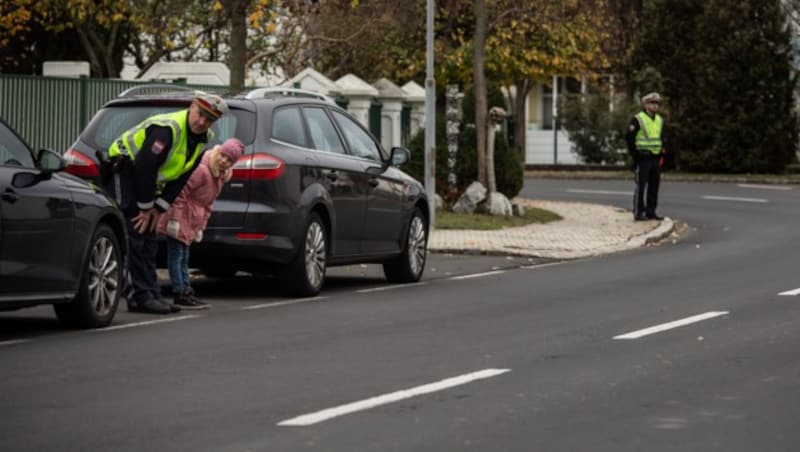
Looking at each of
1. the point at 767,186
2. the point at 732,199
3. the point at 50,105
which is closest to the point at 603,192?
the point at 732,199

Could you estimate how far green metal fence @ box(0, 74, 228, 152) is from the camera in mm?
22938

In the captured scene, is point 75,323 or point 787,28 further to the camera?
point 787,28

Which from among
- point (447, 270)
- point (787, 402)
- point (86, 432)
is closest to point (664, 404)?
point (787, 402)

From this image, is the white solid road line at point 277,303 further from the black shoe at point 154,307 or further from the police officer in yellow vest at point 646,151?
the police officer in yellow vest at point 646,151

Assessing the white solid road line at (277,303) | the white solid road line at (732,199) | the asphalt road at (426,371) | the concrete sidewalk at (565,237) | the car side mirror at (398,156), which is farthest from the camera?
the white solid road line at (732,199)

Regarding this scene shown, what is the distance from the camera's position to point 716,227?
96.6 ft

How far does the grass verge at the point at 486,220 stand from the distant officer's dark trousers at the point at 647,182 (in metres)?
→ 1.39

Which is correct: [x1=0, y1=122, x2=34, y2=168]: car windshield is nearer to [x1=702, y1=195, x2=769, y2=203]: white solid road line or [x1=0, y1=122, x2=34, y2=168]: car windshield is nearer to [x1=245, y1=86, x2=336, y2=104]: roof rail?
[x1=245, y1=86, x2=336, y2=104]: roof rail

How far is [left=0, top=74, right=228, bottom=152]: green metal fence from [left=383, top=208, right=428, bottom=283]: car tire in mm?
6331

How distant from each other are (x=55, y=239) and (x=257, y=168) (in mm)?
3262

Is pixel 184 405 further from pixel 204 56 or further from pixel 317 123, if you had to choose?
pixel 204 56

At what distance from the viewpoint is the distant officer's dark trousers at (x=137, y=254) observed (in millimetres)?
14195

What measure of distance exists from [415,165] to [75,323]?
1828 cm

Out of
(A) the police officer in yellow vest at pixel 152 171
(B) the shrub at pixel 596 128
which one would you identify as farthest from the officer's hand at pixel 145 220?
(B) the shrub at pixel 596 128
